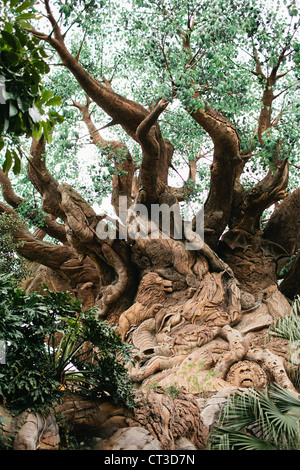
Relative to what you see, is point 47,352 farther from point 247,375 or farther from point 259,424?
point 247,375

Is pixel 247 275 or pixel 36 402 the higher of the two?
pixel 247 275

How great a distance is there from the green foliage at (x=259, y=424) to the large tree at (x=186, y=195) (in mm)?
1747

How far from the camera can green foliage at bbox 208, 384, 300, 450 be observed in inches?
166

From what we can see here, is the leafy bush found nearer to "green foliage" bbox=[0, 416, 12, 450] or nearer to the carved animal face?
"green foliage" bbox=[0, 416, 12, 450]

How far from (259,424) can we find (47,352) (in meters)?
2.14

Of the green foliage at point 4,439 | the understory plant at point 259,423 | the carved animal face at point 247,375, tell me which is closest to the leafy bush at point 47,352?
the green foliage at point 4,439

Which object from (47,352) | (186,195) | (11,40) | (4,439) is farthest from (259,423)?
(186,195)

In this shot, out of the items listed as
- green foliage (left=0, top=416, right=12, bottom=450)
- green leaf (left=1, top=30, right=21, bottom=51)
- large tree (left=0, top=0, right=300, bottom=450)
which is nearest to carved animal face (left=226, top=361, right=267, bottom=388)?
large tree (left=0, top=0, right=300, bottom=450)

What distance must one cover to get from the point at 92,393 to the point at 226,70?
Result: 230 inches

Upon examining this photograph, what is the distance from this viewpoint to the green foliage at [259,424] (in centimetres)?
421
